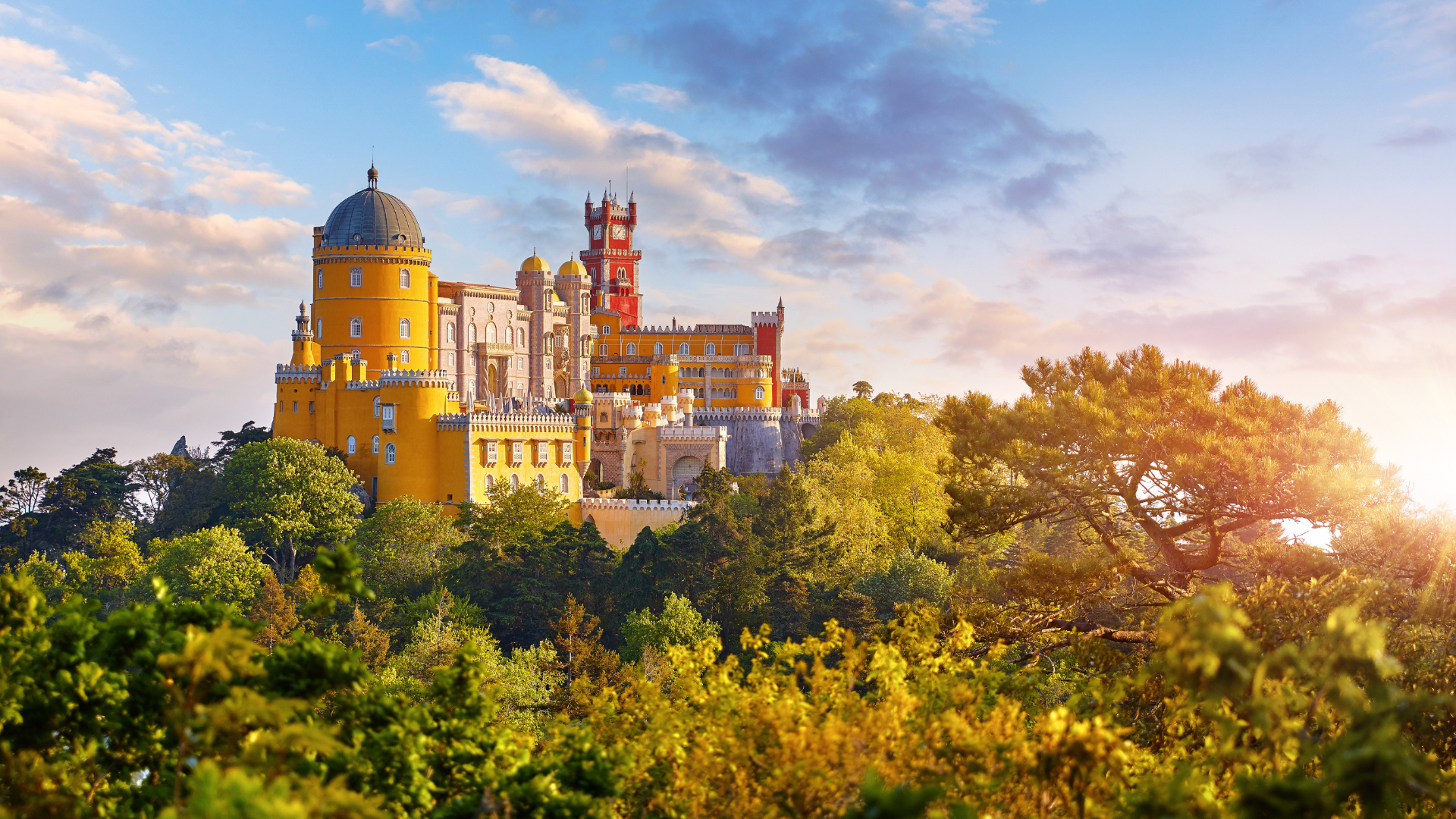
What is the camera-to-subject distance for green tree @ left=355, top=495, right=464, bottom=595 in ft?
170

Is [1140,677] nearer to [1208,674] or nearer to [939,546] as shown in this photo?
[1208,674]

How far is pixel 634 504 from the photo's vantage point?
60438mm

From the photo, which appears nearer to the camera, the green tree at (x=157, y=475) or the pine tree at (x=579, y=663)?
the pine tree at (x=579, y=663)

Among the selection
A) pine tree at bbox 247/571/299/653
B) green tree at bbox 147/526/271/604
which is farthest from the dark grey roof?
pine tree at bbox 247/571/299/653

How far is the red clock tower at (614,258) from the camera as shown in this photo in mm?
94844

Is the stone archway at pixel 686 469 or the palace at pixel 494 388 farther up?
the palace at pixel 494 388

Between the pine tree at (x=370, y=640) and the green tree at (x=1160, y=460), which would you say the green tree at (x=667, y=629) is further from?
the green tree at (x=1160, y=460)

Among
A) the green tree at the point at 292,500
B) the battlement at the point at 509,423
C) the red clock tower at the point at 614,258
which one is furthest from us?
the red clock tower at the point at 614,258

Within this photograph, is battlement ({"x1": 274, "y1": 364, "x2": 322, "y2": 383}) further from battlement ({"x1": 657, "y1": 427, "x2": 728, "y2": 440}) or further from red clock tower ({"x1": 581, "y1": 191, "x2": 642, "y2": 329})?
red clock tower ({"x1": 581, "y1": 191, "x2": 642, "y2": 329})

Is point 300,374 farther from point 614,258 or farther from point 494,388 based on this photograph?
point 614,258

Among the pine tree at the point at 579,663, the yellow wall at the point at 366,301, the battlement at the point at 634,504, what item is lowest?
the pine tree at the point at 579,663

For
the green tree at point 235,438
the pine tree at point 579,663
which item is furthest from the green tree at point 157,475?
the pine tree at point 579,663

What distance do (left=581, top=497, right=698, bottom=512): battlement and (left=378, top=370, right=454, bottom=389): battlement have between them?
931cm

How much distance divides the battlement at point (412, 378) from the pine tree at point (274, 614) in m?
12.7
